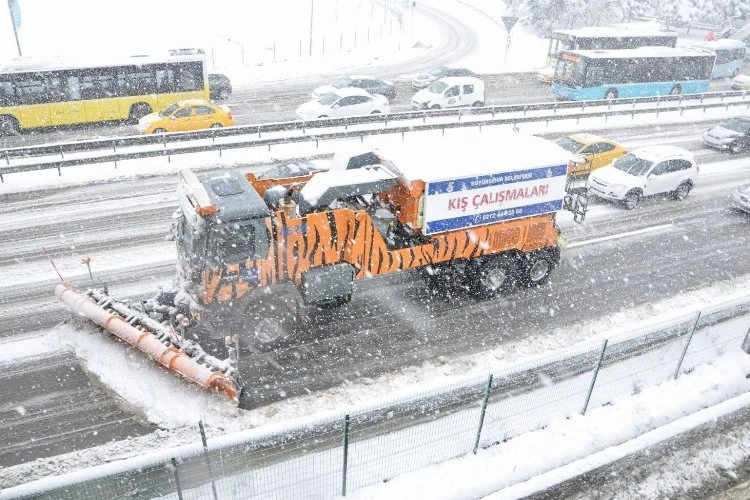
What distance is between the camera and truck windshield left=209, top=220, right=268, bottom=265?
33.5 ft

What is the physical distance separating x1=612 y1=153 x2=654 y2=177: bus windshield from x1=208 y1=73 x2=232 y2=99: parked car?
21606mm

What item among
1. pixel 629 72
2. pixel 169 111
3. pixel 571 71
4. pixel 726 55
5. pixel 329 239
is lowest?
pixel 169 111

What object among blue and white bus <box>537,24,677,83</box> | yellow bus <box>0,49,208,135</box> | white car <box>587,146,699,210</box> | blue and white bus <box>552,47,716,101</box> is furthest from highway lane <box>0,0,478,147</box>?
white car <box>587,146,699,210</box>

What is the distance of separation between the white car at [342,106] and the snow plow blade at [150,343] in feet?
52.0

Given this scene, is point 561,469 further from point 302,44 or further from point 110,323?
point 302,44

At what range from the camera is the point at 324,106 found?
25.6 m

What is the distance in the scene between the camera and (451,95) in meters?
29.0

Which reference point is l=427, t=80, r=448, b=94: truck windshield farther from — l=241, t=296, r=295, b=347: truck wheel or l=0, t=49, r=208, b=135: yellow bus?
l=241, t=296, r=295, b=347: truck wheel

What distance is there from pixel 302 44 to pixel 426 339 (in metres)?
48.8

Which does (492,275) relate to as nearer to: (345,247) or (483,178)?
(483,178)

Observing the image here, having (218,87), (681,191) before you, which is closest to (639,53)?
(681,191)

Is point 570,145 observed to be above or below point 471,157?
below

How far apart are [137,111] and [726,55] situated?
40.8 metres

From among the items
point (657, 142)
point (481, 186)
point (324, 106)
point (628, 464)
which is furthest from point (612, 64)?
point (628, 464)
